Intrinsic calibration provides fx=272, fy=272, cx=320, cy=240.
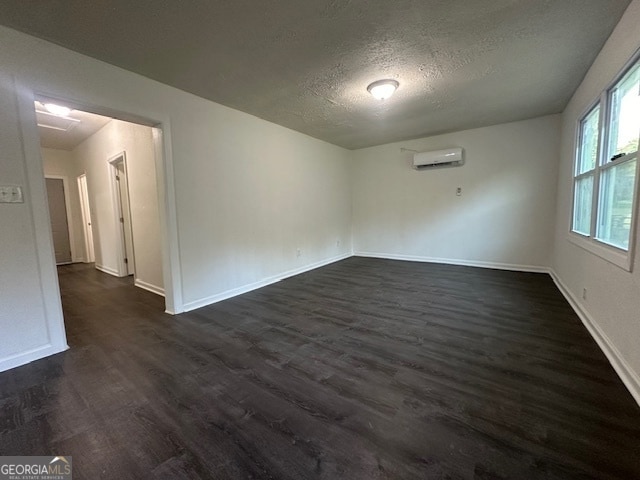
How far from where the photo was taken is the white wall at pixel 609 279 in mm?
1719

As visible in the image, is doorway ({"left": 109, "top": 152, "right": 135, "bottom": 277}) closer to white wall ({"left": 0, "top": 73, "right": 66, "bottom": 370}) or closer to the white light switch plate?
white wall ({"left": 0, "top": 73, "right": 66, "bottom": 370})

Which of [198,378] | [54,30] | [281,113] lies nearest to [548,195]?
[281,113]

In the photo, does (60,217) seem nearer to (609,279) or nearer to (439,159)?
(439,159)

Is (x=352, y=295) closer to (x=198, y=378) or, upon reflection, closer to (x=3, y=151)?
(x=198, y=378)

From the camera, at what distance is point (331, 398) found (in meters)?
1.68

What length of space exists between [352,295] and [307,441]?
2.34 metres

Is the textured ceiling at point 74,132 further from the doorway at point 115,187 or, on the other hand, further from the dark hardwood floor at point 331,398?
the dark hardwood floor at point 331,398

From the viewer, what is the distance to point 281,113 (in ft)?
12.6

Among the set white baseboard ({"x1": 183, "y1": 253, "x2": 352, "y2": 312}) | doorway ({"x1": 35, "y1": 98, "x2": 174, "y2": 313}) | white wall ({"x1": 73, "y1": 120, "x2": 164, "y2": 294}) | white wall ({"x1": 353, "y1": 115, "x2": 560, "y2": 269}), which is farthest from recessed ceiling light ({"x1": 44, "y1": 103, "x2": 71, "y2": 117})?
white wall ({"x1": 353, "y1": 115, "x2": 560, "y2": 269})

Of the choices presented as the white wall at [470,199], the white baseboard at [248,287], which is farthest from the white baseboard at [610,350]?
the white baseboard at [248,287]

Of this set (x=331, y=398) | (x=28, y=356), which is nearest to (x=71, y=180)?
(x=28, y=356)

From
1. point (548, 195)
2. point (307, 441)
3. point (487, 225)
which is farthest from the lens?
point (487, 225)

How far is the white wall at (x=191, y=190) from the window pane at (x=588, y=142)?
381 centimetres

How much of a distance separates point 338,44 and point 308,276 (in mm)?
3355
